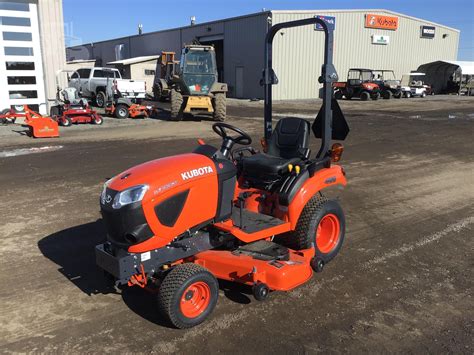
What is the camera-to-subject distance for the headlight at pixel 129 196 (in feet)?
9.56

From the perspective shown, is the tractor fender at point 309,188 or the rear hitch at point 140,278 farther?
the tractor fender at point 309,188

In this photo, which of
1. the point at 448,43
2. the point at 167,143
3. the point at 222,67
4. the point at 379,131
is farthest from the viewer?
the point at 448,43

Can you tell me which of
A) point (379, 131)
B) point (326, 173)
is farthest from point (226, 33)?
point (326, 173)

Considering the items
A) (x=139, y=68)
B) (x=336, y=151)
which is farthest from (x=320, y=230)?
(x=139, y=68)

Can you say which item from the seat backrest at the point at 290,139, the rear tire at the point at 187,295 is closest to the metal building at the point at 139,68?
the seat backrest at the point at 290,139

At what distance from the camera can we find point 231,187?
3484 millimetres

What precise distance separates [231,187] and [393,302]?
1.56 meters

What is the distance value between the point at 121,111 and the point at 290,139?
12875 millimetres

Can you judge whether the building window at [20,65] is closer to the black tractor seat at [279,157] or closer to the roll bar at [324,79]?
the roll bar at [324,79]

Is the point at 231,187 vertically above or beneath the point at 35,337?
above

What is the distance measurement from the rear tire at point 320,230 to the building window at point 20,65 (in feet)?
45.9

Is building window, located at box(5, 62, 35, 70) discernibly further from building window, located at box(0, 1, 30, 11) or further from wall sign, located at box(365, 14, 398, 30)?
wall sign, located at box(365, 14, 398, 30)

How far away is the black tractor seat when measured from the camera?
155 inches

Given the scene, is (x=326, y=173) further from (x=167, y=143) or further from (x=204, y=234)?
(x=167, y=143)
